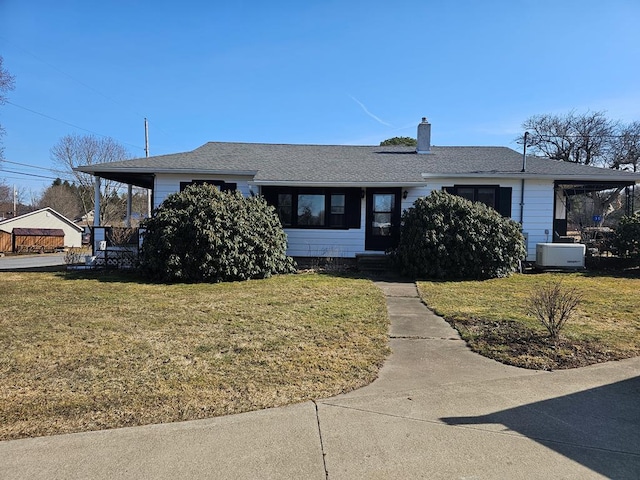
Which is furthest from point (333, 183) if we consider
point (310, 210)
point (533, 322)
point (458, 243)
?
point (533, 322)

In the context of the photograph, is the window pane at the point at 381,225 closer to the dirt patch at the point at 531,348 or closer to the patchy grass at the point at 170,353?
the patchy grass at the point at 170,353

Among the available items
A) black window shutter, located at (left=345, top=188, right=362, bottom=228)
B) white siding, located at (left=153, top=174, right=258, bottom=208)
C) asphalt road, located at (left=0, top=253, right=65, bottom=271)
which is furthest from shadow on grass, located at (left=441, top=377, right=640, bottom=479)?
asphalt road, located at (left=0, top=253, right=65, bottom=271)

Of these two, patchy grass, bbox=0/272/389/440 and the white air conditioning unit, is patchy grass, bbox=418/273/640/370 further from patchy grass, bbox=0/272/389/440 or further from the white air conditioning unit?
the white air conditioning unit

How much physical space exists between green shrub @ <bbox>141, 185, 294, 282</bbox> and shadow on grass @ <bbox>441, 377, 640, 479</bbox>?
307 inches

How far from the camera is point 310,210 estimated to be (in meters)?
13.2

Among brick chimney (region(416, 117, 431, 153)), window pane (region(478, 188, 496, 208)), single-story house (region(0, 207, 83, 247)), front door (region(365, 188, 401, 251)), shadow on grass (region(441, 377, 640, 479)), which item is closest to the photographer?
shadow on grass (region(441, 377, 640, 479))

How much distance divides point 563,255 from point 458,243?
402 cm

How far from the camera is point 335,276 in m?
11.2

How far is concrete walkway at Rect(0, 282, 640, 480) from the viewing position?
260 centimetres

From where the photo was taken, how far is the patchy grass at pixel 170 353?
3.43 m

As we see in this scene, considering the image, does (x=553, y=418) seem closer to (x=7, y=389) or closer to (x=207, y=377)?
(x=207, y=377)

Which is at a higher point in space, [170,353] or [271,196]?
[271,196]

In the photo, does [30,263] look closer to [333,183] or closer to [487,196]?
[333,183]

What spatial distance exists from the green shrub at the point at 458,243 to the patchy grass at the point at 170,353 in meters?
3.07
